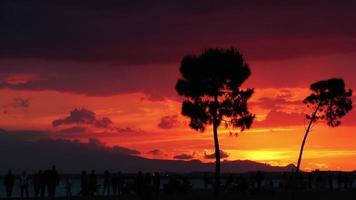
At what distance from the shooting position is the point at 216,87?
55.6 metres

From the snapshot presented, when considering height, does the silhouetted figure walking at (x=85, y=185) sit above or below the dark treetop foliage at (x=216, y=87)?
below

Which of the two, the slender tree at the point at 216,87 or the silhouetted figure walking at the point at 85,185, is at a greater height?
the slender tree at the point at 216,87

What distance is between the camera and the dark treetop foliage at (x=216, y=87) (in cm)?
5544

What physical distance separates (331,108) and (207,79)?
13.4m

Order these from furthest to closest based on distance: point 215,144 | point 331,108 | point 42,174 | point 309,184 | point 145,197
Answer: point 309,184 < point 331,108 < point 215,144 < point 42,174 < point 145,197

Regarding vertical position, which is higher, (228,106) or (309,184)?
(228,106)

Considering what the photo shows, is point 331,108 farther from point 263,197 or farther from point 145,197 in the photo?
point 145,197

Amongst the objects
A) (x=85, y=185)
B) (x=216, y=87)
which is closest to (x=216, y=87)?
(x=216, y=87)

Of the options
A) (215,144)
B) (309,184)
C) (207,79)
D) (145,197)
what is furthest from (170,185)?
(309,184)

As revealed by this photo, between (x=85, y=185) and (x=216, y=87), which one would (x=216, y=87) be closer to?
(x=216, y=87)

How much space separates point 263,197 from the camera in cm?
5541

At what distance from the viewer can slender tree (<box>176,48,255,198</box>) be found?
5541 cm

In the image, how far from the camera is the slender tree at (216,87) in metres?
55.4

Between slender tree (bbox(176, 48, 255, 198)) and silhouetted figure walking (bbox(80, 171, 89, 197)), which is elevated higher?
slender tree (bbox(176, 48, 255, 198))
